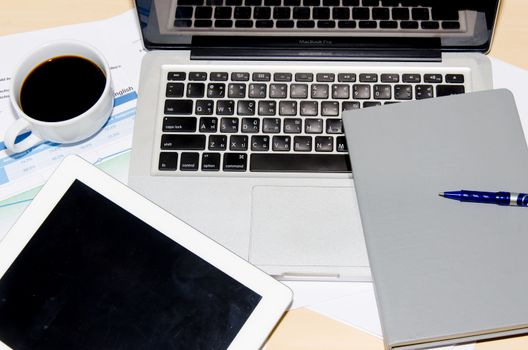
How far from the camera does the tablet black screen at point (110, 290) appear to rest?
65cm

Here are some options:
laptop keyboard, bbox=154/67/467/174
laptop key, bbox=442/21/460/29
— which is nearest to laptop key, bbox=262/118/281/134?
laptop keyboard, bbox=154/67/467/174

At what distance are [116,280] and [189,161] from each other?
15 centimetres

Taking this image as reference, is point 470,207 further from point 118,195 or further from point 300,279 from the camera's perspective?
point 118,195

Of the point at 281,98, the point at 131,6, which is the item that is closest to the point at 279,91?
the point at 281,98

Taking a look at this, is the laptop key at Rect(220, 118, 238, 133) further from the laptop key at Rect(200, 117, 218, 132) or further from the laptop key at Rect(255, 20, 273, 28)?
the laptop key at Rect(255, 20, 273, 28)

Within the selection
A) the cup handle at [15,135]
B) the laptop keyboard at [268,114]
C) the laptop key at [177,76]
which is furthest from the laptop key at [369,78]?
the cup handle at [15,135]

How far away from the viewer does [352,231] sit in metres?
0.72

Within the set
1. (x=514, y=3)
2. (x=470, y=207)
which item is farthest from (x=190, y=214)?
(x=514, y=3)

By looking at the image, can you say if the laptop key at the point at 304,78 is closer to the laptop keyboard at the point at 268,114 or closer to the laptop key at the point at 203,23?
the laptop keyboard at the point at 268,114

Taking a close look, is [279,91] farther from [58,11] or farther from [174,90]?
[58,11]

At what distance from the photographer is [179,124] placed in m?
0.76

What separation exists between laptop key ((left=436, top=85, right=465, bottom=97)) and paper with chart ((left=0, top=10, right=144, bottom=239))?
354 mm

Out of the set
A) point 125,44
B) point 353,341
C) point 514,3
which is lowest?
point 353,341

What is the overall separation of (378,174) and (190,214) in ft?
0.68
